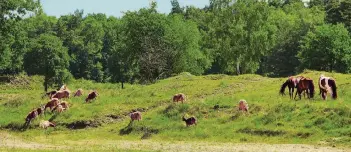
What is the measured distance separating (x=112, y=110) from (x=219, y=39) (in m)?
42.3

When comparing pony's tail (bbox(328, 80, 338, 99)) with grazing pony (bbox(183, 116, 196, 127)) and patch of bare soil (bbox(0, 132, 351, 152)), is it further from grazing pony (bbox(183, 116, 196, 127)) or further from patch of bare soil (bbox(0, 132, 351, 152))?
grazing pony (bbox(183, 116, 196, 127))

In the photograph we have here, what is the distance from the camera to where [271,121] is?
94.4ft

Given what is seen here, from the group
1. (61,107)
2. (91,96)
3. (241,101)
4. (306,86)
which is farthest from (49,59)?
(306,86)

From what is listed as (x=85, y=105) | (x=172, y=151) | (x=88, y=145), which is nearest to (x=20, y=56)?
(x=85, y=105)

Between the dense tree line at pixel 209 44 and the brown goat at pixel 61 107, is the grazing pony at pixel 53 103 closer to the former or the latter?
the brown goat at pixel 61 107

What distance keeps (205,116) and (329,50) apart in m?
31.4

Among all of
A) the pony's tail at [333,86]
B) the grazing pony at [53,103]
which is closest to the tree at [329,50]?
the pony's tail at [333,86]

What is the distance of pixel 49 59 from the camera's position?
72000 mm

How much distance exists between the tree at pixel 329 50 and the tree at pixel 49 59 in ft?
110

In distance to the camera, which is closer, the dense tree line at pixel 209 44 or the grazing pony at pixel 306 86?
the grazing pony at pixel 306 86

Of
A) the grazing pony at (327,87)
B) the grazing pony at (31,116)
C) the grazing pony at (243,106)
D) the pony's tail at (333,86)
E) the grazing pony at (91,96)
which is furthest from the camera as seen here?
the grazing pony at (91,96)

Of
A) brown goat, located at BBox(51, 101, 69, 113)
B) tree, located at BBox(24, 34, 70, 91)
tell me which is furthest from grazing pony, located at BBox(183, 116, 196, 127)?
tree, located at BBox(24, 34, 70, 91)

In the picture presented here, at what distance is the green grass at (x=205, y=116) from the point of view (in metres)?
26.9

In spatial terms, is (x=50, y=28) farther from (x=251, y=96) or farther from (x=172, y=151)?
(x=172, y=151)
